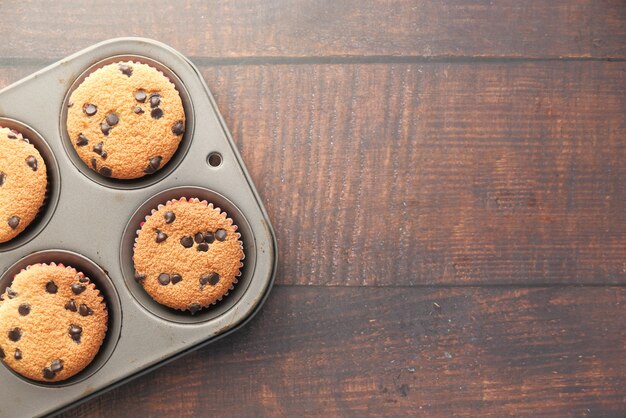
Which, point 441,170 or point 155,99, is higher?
point 155,99

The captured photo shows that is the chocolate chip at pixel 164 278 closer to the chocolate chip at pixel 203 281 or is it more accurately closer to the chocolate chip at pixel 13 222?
the chocolate chip at pixel 203 281

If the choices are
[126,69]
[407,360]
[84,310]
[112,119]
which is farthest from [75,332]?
[407,360]

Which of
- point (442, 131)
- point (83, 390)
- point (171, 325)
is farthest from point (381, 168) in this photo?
point (83, 390)

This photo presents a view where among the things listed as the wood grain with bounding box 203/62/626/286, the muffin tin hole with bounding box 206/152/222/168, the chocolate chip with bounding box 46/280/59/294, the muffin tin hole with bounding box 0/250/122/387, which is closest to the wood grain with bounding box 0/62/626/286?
the wood grain with bounding box 203/62/626/286

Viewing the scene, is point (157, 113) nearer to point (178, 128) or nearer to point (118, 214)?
point (178, 128)

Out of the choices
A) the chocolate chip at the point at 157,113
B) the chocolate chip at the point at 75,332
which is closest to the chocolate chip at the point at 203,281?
the chocolate chip at the point at 75,332

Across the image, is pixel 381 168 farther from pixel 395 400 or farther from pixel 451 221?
pixel 395 400
